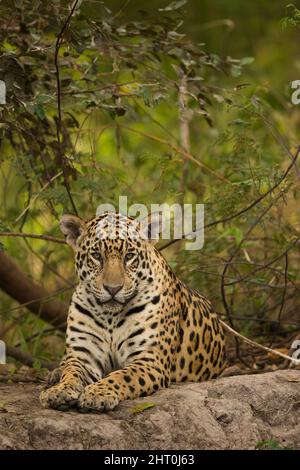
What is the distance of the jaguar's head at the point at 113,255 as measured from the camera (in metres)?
7.70

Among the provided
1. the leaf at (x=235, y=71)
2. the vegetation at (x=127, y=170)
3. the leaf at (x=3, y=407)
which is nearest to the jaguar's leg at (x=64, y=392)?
the leaf at (x=3, y=407)

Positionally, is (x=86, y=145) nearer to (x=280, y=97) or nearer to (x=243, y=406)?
(x=280, y=97)

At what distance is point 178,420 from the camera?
688 centimetres

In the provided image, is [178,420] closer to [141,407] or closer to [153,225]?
[141,407]

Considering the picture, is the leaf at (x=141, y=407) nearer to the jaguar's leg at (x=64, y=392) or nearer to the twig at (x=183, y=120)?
the jaguar's leg at (x=64, y=392)

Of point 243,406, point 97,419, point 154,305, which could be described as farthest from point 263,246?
point 97,419

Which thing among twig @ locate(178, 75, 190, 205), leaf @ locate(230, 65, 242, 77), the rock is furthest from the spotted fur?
leaf @ locate(230, 65, 242, 77)

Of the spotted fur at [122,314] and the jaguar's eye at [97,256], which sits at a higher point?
the jaguar's eye at [97,256]

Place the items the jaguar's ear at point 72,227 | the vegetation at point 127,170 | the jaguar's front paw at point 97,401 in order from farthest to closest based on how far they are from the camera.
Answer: the vegetation at point 127,170 → the jaguar's ear at point 72,227 → the jaguar's front paw at point 97,401

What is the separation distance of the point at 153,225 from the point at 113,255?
1.76ft

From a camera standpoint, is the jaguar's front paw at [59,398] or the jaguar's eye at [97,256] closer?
the jaguar's front paw at [59,398]

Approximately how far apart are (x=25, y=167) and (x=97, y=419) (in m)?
3.23

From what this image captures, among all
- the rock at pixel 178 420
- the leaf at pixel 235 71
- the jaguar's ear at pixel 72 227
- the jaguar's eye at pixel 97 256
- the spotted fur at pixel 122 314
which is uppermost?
the leaf at pixel 235 71

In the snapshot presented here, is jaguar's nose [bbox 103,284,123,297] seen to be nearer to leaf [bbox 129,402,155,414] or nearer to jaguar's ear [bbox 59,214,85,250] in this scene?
jaguar's ear [bbox 59,214,85,250]
